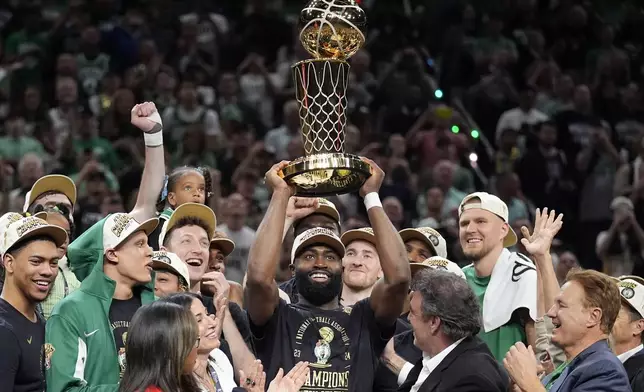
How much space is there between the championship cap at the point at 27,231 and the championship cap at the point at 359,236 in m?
1.80

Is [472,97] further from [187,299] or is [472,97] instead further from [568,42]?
[187,299]

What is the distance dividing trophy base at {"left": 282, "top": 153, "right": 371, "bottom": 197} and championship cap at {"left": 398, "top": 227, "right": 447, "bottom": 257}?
4.77ft

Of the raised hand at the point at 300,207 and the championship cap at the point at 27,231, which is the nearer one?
the championship cap at the point at 27,231

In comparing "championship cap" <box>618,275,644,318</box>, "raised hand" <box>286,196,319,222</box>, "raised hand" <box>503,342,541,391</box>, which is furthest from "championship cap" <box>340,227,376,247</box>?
"raised hand" <box>503,342,541,391</box>

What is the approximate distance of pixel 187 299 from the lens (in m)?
5.49

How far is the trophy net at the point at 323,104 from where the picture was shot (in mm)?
6062

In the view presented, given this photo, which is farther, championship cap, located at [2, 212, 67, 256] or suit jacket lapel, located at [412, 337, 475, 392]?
championship cap, located at [2, 212, 67, 256]

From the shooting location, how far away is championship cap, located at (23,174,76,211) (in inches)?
293

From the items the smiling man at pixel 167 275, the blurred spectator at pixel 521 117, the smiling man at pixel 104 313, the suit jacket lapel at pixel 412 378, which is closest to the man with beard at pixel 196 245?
the smiling man at pixel 167 275

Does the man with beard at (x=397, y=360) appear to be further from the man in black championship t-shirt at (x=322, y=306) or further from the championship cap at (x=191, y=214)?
the championship cap at (x=191, y=214)

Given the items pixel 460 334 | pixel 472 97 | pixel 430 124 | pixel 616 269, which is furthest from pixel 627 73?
pixel 460 334

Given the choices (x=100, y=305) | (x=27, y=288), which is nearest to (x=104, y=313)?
(x=100, y=305)

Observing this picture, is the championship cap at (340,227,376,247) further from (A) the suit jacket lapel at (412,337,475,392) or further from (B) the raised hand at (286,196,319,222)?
(A) the suit jacket lapel at (412,337,475,392)

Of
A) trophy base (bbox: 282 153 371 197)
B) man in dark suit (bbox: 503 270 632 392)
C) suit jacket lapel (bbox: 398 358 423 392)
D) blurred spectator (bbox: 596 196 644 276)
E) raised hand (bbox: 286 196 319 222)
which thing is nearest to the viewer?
man in dark suit (bbox: 503 270 632 392)
